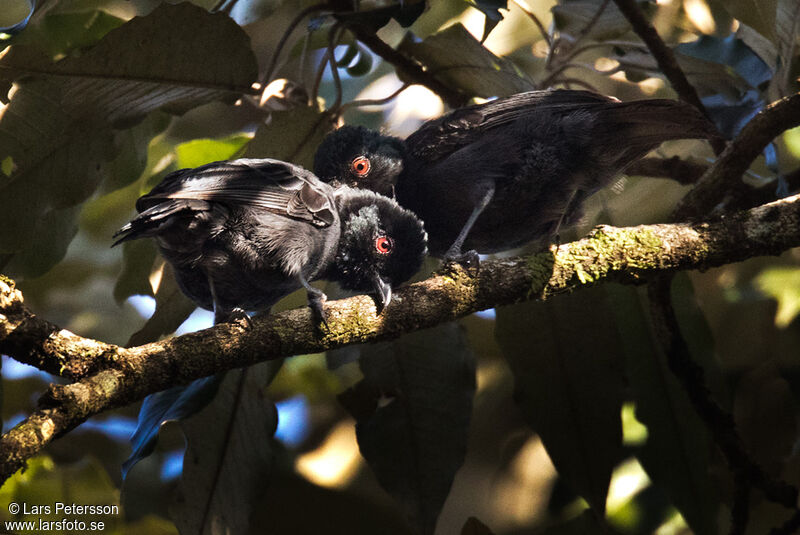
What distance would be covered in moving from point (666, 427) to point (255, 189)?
7.86ft

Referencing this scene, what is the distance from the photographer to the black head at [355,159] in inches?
121

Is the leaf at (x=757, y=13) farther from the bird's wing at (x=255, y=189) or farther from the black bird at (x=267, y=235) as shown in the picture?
the bird's wing at (x=255, y=189)

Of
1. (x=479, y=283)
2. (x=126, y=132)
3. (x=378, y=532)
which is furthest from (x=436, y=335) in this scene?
(x=126, y=132)

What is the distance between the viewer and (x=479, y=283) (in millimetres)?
2564

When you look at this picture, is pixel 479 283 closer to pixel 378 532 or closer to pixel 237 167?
pixel 237 167

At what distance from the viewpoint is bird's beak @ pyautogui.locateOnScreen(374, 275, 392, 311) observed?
2441mm

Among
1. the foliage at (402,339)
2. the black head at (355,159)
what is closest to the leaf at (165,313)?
the foliage at (402,339)

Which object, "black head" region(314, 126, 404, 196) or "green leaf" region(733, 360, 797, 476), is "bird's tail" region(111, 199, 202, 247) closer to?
"black head" region(314, 126, 404, 196)

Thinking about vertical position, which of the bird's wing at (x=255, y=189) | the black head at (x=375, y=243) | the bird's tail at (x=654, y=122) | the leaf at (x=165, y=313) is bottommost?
the leaf at (x=165, y=313)

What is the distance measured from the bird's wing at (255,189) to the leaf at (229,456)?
40.7 inches

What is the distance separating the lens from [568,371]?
3666 mm

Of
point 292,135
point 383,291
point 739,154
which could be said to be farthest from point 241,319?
point 739,154

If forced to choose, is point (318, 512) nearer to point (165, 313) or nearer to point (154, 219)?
point (165, 313)

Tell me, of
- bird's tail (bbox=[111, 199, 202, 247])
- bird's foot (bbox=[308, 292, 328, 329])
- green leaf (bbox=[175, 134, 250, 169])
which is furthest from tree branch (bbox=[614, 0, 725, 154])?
bird's tail (bbox=[111, 199, 202, 247])
